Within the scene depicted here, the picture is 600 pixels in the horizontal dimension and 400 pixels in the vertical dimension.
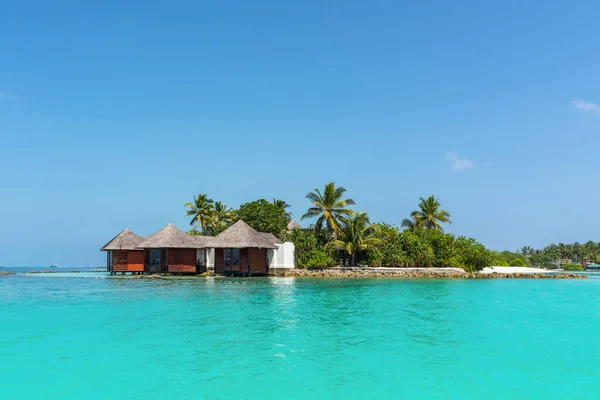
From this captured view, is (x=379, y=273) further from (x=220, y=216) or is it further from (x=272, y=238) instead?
(x=220, y=216)

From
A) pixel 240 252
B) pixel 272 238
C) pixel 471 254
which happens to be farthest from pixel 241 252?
pixel 471 254

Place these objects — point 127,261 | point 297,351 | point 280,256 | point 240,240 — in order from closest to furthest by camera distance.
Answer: point 297,351 → point 240,240 → point 280,256 → point 127,261

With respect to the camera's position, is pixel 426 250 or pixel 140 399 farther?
pixel 426 250

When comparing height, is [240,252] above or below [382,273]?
above

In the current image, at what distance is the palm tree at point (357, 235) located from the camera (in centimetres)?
3366

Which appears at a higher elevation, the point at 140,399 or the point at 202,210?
the point at 202,210

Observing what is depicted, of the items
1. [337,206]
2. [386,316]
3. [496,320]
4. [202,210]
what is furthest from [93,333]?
[202,210]

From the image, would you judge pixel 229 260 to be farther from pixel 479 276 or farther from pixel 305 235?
pixel 479 276

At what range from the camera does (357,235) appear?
1321 inches

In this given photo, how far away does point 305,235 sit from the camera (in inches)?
1391

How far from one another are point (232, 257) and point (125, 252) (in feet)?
32.1

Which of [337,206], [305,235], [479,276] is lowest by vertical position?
[479,276]

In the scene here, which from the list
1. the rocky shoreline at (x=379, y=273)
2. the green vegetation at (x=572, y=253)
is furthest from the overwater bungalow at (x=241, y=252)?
the green vegetation at (x=572, y=253)

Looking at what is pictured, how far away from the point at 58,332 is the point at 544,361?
1048 centimetres
